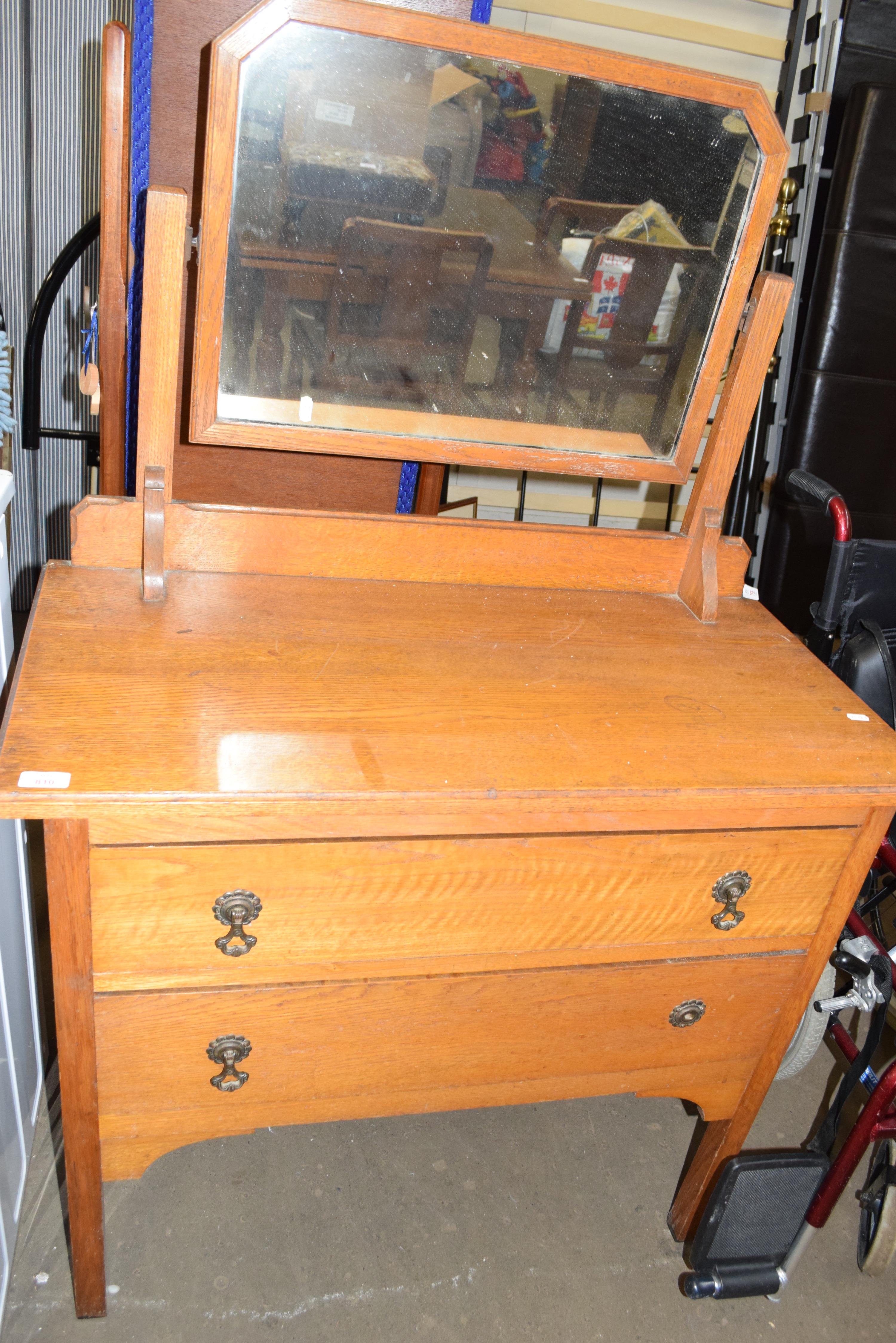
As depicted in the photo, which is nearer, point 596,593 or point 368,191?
point 368,191

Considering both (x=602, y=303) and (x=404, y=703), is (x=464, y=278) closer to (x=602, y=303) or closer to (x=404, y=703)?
(x=602, y=303)

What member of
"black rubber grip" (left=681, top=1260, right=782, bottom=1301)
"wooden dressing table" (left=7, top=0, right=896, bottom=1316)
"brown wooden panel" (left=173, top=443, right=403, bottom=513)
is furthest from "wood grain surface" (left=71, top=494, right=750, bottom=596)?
"black rubber grip" (left=681, top=1260, right=782, bottom=1301)

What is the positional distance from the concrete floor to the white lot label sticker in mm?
1578

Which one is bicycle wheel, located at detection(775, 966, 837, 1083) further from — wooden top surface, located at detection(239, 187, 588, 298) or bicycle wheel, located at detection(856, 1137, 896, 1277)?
wooden top surface, located at detection(239, 187, 588, 298)

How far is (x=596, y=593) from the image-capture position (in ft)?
5.12

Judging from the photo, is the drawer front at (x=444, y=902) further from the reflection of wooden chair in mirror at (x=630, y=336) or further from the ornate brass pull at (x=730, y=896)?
the reflection of wooden chair in mirror at (x=630, y=336)

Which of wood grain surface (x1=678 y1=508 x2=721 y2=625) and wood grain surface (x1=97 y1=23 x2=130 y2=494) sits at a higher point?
wood grain surface (x1=97 y1=23 x2=130 y2=494)

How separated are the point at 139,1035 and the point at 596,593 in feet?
2.96

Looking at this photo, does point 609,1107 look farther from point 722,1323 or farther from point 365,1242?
point 365,1242

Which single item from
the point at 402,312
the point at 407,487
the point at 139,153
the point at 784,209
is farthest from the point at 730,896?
the point at 784,209

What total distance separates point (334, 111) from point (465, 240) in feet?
0.74

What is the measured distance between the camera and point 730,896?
1.28m

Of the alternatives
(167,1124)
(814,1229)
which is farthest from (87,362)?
(814,1229)

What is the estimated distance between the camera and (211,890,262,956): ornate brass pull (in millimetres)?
1103
